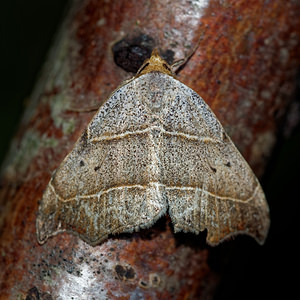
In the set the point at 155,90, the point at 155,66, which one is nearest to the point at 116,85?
the point at 155,66

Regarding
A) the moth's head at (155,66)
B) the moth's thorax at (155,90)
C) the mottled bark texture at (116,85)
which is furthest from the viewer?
the moth's thorax at (155,90)

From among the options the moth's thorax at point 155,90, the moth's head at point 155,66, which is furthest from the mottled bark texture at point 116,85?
the moth's thorax at point 155,90

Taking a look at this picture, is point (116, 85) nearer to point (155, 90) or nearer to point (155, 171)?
point (155, 90)

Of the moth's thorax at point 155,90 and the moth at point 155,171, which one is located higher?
the moth's thorax at point 155,90

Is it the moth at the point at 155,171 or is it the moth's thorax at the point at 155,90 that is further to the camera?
the moth's thorax at the point at 155,90

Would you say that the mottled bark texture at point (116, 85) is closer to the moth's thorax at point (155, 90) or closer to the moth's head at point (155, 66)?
the moth's head at point (155, 66)

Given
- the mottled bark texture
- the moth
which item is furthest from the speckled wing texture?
the mottled bark texture

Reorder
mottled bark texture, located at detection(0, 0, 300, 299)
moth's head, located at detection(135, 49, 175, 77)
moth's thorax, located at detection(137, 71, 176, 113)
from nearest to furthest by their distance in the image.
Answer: mottled bark texture, located at detection(0, 0, 300, 299) → moth's head, located at detection(135, 49, 175, 77) → moth's thorax, located at detection(137, 71, 176, 113)

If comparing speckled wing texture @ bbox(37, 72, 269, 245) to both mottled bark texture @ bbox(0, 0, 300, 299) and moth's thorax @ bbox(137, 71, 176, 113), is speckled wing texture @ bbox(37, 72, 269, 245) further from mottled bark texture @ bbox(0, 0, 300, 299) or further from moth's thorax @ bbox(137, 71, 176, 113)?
mottled bark texture @ bbox(0, 0, 300, 299)

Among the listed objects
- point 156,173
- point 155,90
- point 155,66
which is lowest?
point 156,173
